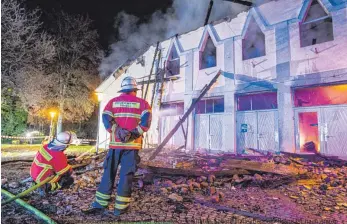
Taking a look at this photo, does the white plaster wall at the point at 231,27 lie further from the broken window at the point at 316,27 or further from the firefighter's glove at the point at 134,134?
the firefighter's glove at the point at 134,134

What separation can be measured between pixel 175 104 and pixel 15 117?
15.9 metres

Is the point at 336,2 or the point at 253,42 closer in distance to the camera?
the point at 336,2

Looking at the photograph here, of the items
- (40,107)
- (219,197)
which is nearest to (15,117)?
(40,107)

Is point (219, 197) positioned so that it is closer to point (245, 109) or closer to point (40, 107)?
point (245, 109)

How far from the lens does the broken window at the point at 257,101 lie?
32.2 ft

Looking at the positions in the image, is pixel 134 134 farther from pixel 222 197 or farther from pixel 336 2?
pixel 336 2

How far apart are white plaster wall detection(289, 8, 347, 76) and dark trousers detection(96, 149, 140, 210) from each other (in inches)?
311

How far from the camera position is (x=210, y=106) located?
462 inches

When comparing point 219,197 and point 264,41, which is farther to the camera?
point 264,41

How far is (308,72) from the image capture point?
877 centimetres

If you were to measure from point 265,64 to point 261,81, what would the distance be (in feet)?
2.38

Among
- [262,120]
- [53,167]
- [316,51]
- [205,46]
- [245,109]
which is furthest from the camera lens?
[205,46]

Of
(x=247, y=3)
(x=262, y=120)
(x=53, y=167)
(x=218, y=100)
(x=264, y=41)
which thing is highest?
(x=247, y=3)

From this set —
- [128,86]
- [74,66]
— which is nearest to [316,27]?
[128,86]
